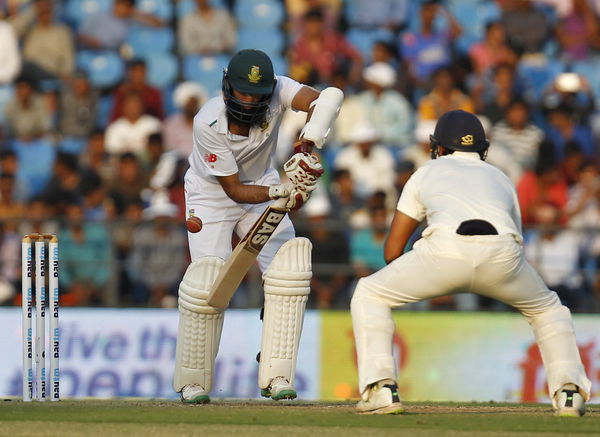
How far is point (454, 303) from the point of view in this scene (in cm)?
1120

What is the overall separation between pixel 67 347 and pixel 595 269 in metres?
4.47

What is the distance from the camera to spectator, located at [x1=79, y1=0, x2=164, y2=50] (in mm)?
14438

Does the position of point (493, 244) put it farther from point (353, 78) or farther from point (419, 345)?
point (353, 78)

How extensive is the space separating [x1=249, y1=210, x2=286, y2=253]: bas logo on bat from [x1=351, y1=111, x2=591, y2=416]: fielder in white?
3.13ft

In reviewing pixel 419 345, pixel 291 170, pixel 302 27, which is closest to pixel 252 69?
pixel 291 170

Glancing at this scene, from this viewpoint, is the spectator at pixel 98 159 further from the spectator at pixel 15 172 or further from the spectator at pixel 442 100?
the spectator at pixel 442 100

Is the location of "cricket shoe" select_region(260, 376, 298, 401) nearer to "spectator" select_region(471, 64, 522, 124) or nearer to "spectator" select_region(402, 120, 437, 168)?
"spectator" select_region(402, 120, 437, 168)

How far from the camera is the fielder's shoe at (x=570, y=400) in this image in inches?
244

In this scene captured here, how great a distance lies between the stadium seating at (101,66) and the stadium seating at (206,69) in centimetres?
71

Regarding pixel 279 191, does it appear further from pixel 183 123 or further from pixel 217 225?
pixel 183 123

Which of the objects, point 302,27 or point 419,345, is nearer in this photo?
point 419,345

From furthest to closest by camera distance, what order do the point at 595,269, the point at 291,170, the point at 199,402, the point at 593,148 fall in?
1. the point at 593,148
2. the point at 595,269
3. the point at 199,402
4. the point at 291,170

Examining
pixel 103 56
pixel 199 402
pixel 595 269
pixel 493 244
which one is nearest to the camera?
pixel 493 244

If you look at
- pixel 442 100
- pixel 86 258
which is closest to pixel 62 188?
pixel 86 258
